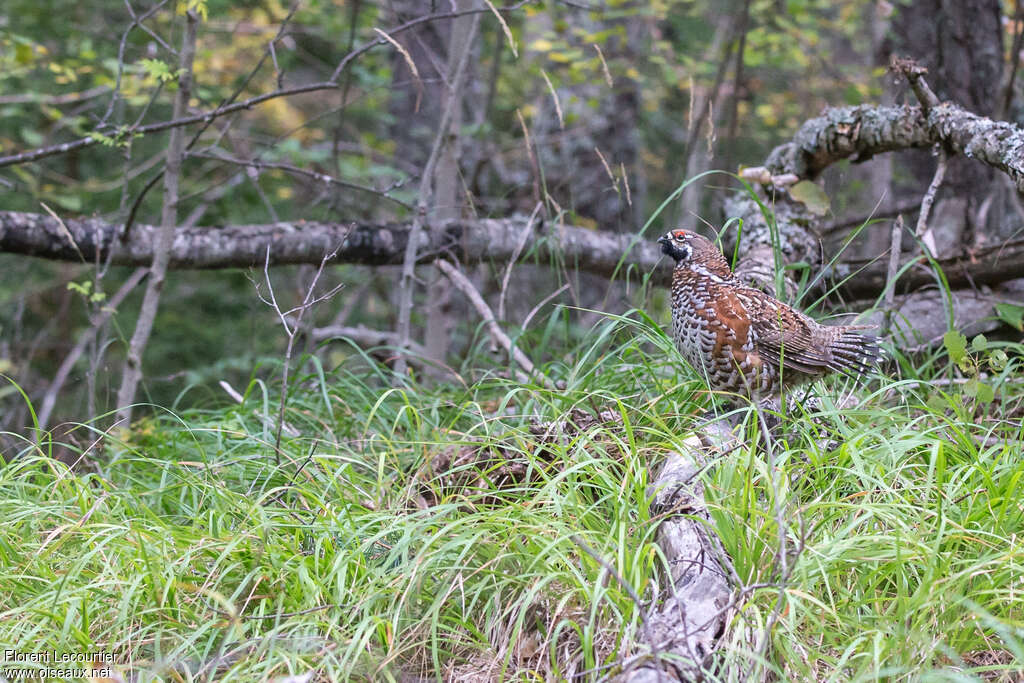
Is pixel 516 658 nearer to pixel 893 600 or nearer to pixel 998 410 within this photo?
pixel 893 600

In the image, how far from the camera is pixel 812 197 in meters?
4.83

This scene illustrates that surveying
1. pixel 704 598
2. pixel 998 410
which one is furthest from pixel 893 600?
pixel 998 410

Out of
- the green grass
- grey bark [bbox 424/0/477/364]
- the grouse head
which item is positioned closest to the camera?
the green grass

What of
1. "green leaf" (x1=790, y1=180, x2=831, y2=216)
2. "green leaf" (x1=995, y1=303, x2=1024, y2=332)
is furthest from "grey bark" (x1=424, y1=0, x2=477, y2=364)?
"green leaf" (x1=995, y1=303, x2=1024, y2=332)

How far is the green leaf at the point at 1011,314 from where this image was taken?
4.23 m

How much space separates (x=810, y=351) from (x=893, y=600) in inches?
53.0

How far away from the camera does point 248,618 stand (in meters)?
2.58

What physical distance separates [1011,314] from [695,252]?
1.72 meters

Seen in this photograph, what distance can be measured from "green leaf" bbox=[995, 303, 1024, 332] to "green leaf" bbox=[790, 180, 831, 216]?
40.4 inches

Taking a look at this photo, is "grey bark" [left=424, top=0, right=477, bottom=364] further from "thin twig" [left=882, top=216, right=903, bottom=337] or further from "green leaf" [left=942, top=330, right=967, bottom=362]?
"green leaf" [left=942, top=330, right=967, bottom=362]

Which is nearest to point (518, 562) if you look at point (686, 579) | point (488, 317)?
point (686, 579)

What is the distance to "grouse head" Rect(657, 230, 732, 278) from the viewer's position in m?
3.91

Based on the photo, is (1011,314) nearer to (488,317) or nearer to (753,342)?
(753,342)

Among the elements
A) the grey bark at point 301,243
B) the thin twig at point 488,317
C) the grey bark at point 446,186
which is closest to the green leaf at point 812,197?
the grey bark at point 301,243
